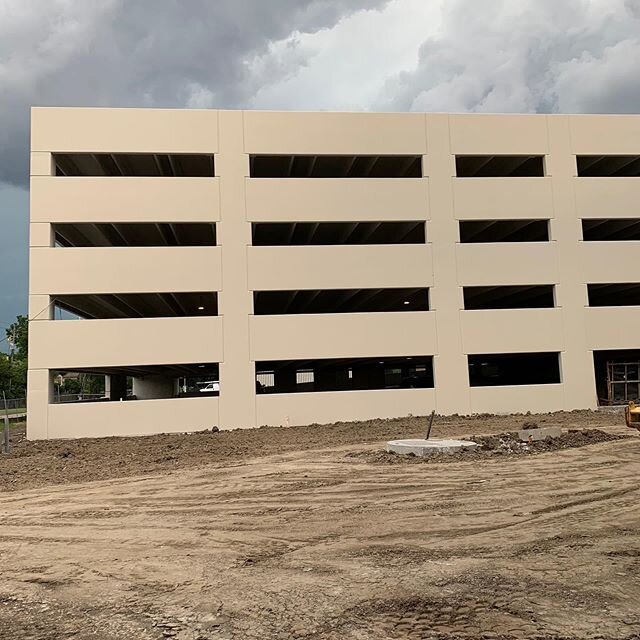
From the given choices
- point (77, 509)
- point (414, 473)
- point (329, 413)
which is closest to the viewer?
point (77, 509)

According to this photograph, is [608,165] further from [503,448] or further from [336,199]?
[503,448]

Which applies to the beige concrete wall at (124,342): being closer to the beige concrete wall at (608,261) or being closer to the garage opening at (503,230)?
the garage opening at (503,230)

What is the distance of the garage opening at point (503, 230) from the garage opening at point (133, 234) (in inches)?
456

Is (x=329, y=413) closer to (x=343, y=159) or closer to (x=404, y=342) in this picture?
(x=404, y=342)

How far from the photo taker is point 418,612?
554cm

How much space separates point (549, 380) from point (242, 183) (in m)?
23.6

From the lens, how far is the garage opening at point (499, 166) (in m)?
26.6

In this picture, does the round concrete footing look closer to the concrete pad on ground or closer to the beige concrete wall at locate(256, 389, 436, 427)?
the concrete pad on ground

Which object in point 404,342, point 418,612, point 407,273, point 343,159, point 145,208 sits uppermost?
point 343,159

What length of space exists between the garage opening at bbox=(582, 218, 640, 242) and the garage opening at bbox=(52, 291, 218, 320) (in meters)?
17.3

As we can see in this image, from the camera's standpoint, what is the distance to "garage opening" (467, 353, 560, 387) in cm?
3766

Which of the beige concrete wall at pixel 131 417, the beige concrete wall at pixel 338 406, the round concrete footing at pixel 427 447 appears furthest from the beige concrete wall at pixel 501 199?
the beige concrete wall at pixel 131 417

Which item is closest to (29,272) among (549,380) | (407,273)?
(407,273)

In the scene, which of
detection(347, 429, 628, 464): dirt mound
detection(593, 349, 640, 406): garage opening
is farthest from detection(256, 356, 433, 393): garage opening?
detection(347, 429, 628, 464): dirt mound
